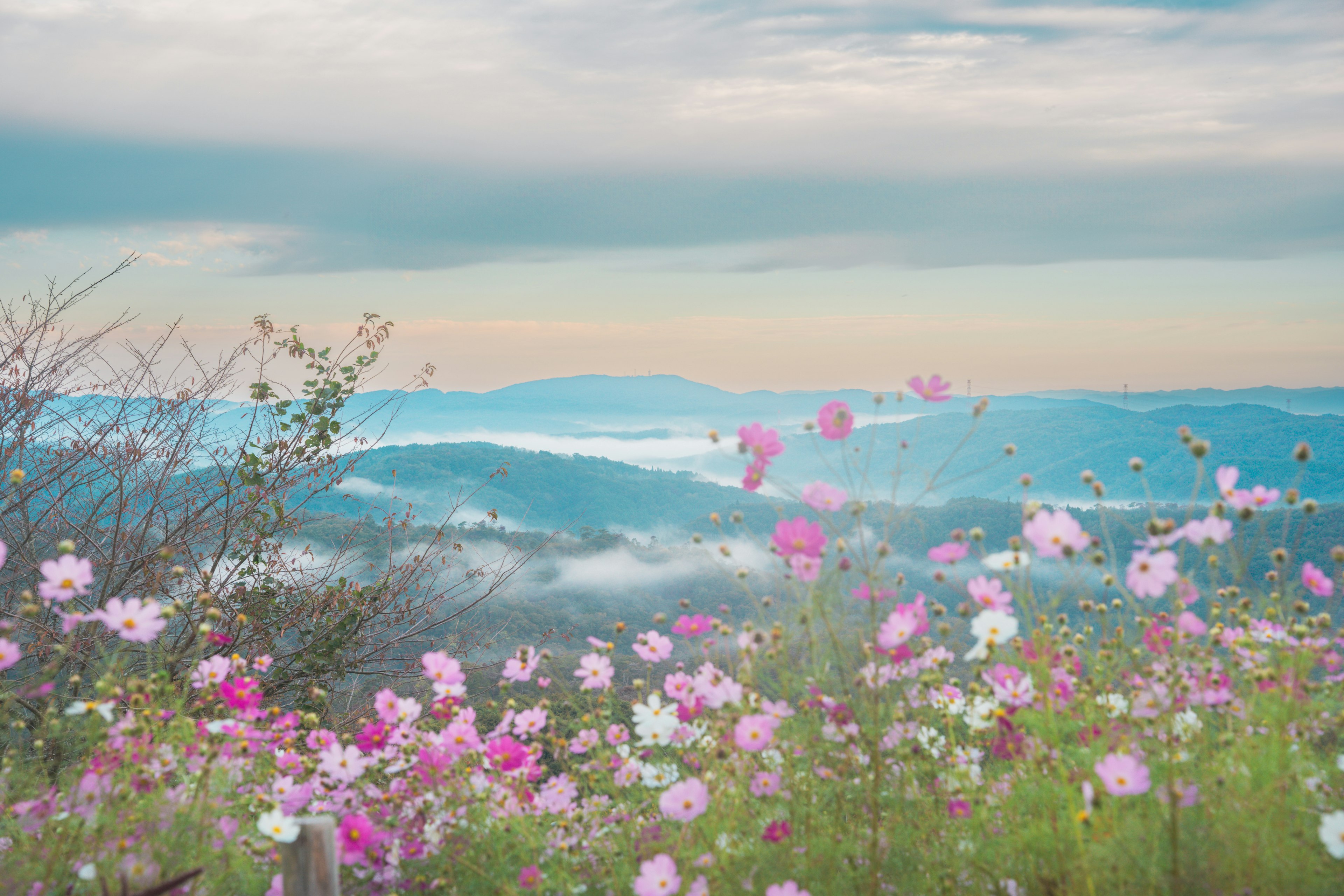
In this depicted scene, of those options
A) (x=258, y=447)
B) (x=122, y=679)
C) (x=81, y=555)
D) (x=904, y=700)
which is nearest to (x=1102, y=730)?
(x=904, y=700)

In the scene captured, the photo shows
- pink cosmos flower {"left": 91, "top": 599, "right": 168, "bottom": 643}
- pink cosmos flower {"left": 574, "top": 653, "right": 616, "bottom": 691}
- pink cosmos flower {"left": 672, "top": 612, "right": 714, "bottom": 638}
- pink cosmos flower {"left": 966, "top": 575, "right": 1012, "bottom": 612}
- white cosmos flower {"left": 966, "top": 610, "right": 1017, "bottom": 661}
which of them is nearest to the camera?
white cosmos flower {"left": 966, "top": 610, "right": 1017, "bottom": 661}

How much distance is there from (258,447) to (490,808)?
379 centimetres

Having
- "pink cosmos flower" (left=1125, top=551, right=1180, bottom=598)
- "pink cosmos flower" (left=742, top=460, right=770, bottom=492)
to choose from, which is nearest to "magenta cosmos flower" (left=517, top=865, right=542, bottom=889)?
"pink cosmos flower" (left=742, top=460, right=770, bottom=492)

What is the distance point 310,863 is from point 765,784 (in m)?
1.11

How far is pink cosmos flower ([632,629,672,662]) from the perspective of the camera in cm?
239

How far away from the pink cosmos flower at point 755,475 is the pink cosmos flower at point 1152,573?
35.5 inches

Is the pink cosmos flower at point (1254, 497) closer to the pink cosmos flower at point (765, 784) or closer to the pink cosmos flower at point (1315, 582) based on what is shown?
the pink cosmos flower at point (1315, 582)

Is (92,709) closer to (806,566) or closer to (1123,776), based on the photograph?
(806,566)

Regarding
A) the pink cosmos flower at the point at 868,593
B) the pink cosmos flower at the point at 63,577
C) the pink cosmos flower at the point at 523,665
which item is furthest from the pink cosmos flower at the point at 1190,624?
the pink cosmos flower at the point at 63,577

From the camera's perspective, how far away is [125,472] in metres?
5.00

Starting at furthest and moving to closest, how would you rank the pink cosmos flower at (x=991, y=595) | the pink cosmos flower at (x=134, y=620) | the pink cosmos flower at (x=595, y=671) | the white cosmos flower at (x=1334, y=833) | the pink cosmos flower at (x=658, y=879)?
the pink cosmos flower at (x=595, y=671), the pink cosmos flower at (x=991, y=595), the pink cosmos flower at (x=134, y=620), the pink cosmos flower at (x=658, y=879), the white cosmos flower at (x=1334, y=833)

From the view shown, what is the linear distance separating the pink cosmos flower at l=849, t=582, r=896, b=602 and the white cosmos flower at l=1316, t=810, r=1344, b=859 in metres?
0.97

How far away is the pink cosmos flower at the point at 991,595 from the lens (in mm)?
2105

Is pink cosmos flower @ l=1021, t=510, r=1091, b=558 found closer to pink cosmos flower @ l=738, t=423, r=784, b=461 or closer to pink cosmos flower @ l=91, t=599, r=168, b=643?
pink cosmos flower @ l=738, t=423, r=784, b=461
